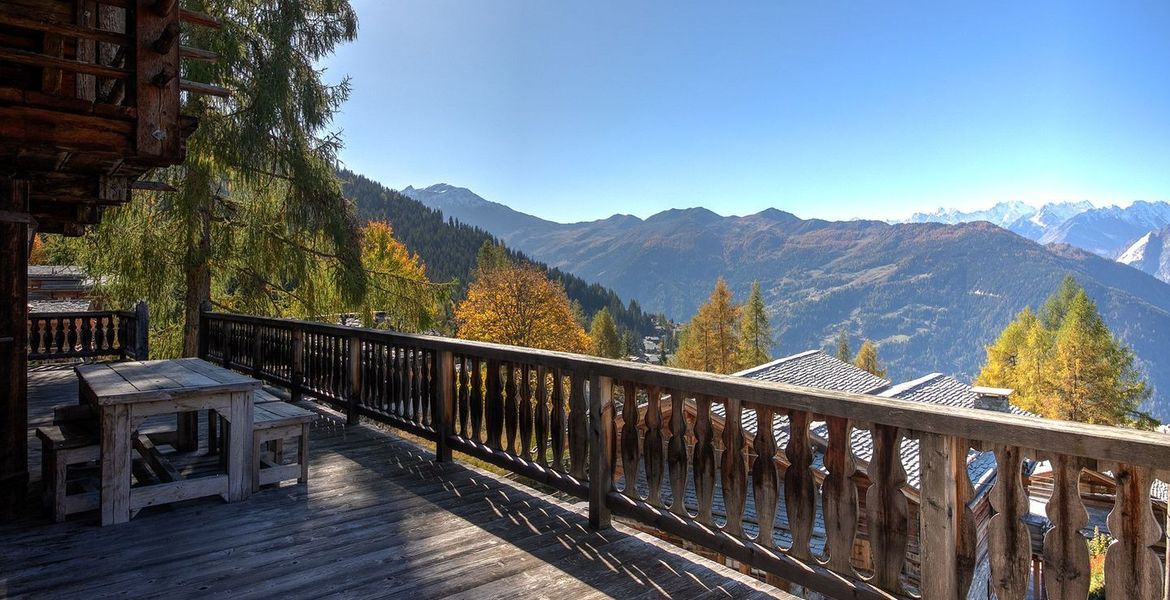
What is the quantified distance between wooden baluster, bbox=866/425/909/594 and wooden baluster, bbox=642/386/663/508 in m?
1.05

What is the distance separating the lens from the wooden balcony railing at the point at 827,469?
1726 mm

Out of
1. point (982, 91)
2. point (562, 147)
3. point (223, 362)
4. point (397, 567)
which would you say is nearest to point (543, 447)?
point (397, 567)

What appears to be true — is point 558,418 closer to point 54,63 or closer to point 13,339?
point 54,63

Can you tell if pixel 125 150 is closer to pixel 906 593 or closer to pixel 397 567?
pixel 397 567

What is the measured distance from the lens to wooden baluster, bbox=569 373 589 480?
3.41 m

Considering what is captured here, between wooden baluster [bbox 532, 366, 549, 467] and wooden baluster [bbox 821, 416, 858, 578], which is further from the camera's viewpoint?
wooden baluster [bbox 532, 366, 549, 467]

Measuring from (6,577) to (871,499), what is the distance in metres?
3.67

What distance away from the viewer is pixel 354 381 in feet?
19.2

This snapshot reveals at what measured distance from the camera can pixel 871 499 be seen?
2.17 m

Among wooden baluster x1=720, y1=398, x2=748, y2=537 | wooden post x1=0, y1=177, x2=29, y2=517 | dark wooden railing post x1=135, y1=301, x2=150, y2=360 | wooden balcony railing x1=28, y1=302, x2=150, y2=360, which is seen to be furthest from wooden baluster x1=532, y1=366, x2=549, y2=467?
wooden balcony railing x1=28, y1=302, x2=150, y2=360

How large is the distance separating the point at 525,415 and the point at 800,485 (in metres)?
1.89

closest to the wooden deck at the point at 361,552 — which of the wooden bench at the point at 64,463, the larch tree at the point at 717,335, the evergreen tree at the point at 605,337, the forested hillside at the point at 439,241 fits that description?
the wooden bench at the point at 64,463

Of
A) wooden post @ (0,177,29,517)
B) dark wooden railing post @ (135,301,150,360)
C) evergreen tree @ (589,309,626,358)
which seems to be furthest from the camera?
evergreen tree @ (589,309,626,358)

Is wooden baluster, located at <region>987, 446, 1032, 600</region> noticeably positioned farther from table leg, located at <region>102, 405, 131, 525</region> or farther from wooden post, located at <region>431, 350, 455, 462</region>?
table leg, located at <region>102, 405, 131, 525</region>
